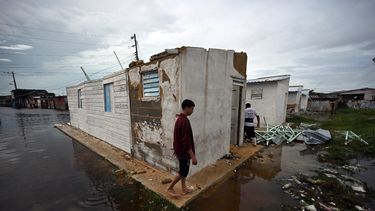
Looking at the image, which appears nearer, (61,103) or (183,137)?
(183,137)

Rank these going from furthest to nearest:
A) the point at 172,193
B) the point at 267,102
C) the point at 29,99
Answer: the point at 29,99 < the point at 267,102 < the point at 172,193

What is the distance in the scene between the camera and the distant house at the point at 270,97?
442 inches

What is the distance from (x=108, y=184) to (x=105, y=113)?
12.9 ft

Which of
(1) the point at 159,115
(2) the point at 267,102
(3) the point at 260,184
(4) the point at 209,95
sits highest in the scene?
(4) the point at 209,95

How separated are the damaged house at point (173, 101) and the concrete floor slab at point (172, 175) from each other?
20cm

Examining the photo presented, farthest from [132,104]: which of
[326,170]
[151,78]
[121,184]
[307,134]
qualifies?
[307,134]

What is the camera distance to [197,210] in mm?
3248

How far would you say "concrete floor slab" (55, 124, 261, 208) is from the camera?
3.80m

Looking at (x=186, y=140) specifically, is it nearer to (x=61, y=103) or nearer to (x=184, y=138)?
(x=184, y=138)

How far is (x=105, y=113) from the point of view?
7609mm

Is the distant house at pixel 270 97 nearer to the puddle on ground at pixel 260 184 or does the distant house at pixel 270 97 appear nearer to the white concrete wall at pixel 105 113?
the puddle on ground at pixel 260 184

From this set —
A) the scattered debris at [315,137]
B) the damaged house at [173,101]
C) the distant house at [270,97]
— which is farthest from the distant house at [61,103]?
the scattered debris at [315,137]

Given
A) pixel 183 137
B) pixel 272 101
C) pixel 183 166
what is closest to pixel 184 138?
pixel 183 137

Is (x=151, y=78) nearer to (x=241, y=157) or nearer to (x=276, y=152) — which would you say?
(x=241, y=157)
